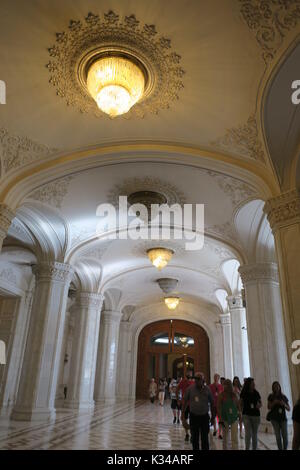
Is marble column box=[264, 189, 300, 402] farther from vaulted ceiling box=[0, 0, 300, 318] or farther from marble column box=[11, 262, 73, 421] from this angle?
marble column box=[11, 262, 73, 421]

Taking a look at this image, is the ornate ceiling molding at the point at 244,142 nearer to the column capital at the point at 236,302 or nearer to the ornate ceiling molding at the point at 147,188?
the ornate ceiling molding at the point at 147,188

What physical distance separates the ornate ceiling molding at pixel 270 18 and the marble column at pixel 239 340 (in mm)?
8722

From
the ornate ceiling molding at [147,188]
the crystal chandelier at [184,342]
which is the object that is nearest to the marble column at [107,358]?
the crystal chandelier at [184,342]

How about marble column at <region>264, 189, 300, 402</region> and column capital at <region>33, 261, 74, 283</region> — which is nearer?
marble column at <region>264, 189, 300, 402</region>

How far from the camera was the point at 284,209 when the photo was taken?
529cm

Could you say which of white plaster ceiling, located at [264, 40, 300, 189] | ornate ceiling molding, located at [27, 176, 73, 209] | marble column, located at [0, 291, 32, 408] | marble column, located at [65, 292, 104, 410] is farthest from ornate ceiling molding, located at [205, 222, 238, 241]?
marble column, located at [0, 291, 32, 408]

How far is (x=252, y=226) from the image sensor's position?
8.07 metres

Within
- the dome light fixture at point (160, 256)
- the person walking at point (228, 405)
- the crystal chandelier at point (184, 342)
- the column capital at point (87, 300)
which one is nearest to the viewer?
the person walking at point (228, 405)

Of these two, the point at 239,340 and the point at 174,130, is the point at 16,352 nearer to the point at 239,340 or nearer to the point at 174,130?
the point at 239,340

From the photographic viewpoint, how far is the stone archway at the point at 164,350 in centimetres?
1861

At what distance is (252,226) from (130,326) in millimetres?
12403

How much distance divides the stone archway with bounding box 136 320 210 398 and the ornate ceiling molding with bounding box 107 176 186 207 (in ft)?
43.5

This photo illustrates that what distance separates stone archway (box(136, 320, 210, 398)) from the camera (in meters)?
18.6

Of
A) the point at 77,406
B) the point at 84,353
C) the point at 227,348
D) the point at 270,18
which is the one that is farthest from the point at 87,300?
the point at 270,18
